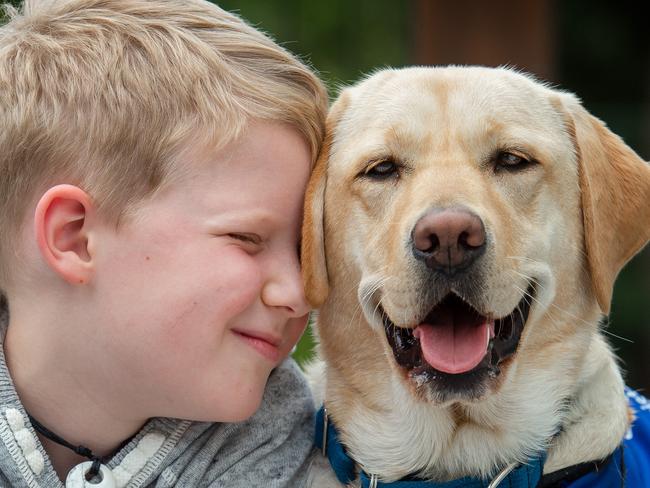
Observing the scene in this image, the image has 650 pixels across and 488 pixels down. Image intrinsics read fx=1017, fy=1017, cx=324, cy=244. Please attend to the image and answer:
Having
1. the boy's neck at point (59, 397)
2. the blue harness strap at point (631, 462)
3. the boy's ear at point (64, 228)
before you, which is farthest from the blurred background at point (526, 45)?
the boy's neck at point (59, 397)

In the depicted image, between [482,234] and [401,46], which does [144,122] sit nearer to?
[482,234]

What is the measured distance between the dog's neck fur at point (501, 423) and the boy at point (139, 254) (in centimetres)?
31

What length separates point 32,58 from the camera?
9.96 feet

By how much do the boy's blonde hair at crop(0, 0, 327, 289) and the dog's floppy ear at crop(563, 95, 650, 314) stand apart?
0.92m

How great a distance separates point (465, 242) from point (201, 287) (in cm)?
74

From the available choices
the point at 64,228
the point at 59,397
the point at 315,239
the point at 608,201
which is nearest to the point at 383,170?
the point at 315,239

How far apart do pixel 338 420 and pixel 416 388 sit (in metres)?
0.44

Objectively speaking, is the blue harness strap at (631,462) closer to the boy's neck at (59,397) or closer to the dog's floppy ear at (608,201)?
the dog's floppy ear at (608,201)

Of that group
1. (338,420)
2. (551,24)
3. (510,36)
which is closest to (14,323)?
(338,420)

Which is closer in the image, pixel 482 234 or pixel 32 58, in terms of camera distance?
pixel 482 234

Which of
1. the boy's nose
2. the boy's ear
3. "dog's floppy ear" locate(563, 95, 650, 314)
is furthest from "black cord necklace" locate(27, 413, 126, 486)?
"dog's floppy ear" locate(563, 95, 650, 314)

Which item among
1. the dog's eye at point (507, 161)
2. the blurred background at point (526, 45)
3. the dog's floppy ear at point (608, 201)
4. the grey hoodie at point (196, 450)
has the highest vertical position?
the dog's eye at point (507, 161)

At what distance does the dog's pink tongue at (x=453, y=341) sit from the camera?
113 inches

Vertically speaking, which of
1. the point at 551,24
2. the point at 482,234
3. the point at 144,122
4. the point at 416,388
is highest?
the point at 144,122
